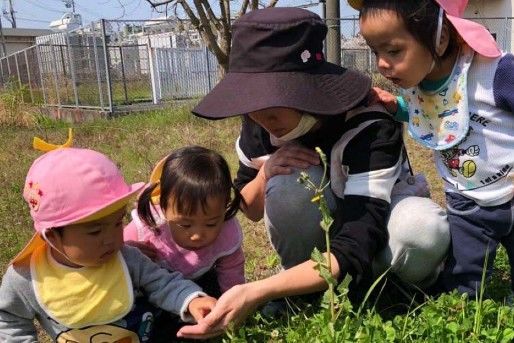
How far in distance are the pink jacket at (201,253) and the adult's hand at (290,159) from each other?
23 centimetres

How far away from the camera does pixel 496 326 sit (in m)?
1.52

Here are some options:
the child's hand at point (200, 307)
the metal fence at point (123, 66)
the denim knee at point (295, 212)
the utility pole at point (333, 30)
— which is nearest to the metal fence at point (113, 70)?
the metal fence at point (123, 66)

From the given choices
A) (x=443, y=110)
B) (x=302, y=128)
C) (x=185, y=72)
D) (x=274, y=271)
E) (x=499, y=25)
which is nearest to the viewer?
(x=302, y=128)

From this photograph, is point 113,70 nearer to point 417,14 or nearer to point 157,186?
point 157,186

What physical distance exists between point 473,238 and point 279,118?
0.72 m

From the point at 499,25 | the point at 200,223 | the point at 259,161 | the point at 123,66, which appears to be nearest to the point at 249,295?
the point at 200,223

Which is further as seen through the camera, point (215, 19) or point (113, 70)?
point (113, 70)

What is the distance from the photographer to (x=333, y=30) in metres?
5.29

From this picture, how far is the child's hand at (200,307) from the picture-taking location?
167 centimetres

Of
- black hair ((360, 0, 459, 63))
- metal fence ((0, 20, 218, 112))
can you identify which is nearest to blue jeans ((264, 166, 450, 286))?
black hair ((360, 0, 459, 63))

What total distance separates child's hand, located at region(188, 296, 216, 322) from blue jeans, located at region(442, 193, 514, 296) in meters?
0.78

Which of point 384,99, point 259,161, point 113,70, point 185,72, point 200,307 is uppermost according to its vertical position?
point 384,99

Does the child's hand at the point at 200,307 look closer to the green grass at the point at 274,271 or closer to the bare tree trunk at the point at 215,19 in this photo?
the green grass at the point at 274,271

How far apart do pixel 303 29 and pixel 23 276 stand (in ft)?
3.46
